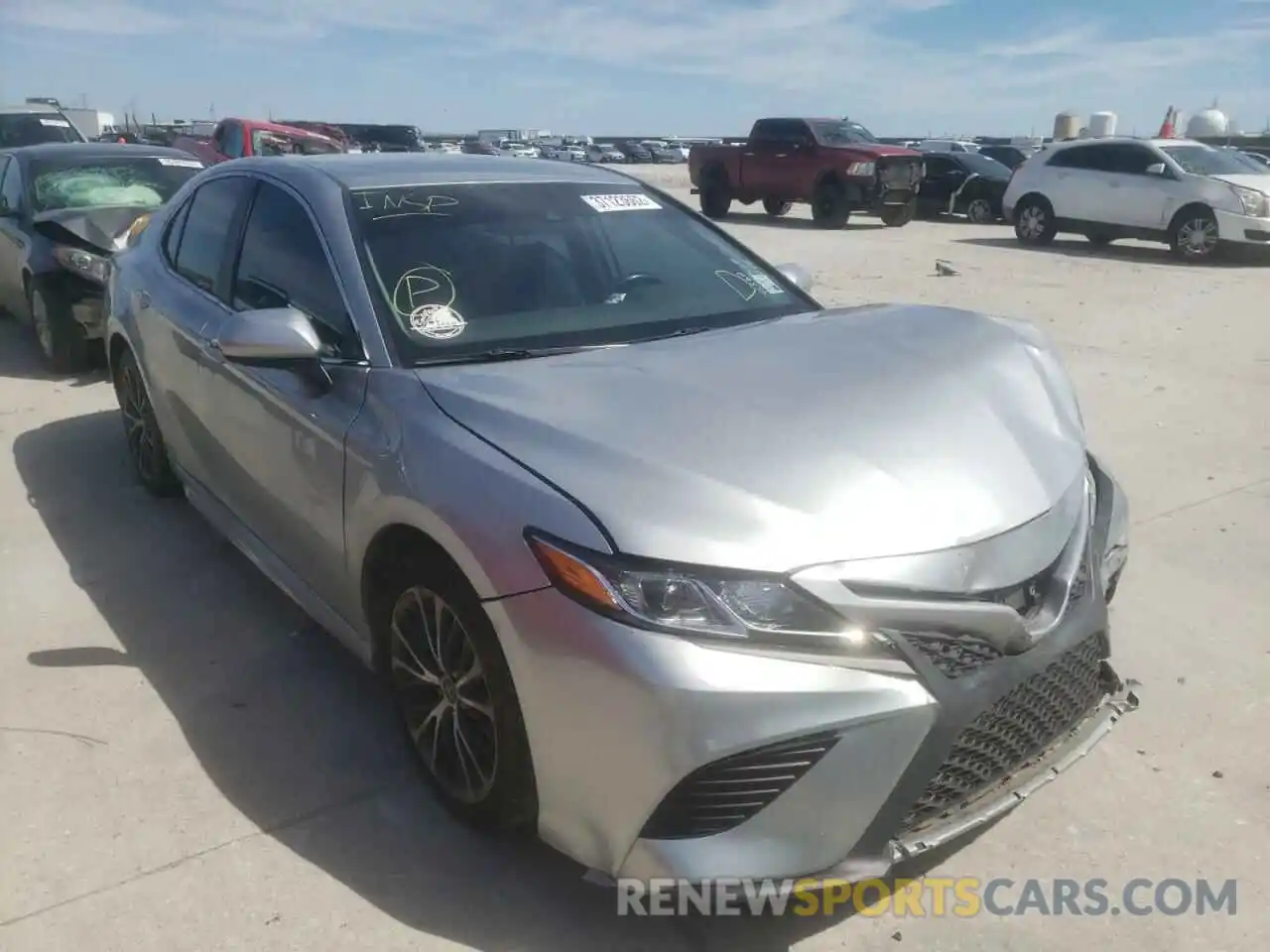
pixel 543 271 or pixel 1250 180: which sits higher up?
pixel 543 271

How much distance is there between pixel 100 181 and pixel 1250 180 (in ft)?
44.4

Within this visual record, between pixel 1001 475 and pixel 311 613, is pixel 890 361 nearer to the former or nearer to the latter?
pixel 1001 475

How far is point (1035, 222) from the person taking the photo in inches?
663

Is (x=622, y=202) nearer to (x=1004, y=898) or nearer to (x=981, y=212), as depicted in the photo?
(x=1004, y=898)

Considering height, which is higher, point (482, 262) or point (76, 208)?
point (482, 262)

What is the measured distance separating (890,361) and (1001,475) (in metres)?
A: 0.57

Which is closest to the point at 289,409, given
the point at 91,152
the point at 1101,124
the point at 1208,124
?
the point at 91,152

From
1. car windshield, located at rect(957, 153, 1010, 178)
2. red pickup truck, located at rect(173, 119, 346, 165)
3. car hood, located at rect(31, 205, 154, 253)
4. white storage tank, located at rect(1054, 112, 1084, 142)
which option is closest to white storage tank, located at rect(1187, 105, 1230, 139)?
white storage tank, located at rect(1054, 112, 1084, 142)

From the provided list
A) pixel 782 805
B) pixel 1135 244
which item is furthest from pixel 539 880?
pixel 1135 244

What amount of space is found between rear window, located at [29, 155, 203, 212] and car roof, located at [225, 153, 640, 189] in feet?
15.9

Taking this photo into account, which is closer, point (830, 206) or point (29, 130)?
point (29, 130)

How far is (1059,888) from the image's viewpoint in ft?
8.57

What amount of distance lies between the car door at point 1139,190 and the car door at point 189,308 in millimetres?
13755

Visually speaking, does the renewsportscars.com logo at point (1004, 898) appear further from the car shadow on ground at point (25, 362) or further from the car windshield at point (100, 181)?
the car windshield at point (100, 181)
